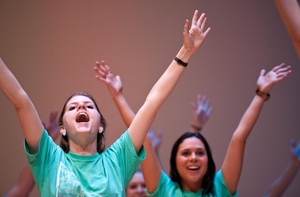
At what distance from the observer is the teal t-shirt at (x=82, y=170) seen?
7.64ft

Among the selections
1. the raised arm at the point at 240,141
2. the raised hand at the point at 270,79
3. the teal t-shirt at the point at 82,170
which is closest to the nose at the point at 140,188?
the raised arm at the point at 240,141

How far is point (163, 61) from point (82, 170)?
1.91 meters

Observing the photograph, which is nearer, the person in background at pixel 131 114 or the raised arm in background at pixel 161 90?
the raised arm in background at pixel 161 90

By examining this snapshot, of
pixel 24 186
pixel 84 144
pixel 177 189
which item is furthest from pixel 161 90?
pixel 24 186

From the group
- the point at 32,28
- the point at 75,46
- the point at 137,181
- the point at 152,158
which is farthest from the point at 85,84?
the point at 152,158

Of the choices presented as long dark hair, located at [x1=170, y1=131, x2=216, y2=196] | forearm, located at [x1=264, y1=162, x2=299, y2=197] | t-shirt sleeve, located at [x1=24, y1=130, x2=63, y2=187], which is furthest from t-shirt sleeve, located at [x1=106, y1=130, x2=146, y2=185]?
forearm, located at [x1=264, y1=162, x2=299, y2=197]

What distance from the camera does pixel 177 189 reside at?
9.95 feet

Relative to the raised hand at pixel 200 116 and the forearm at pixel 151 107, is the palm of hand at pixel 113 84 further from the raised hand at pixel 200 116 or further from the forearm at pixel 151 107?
the raised hand at pixel 200 116

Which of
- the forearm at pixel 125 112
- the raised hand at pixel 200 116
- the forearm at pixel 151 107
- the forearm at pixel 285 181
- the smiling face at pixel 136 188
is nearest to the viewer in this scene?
the forearm at pixel 151 107

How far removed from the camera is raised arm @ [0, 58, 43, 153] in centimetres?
225

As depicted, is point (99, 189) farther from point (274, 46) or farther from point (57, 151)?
point (274, 46)

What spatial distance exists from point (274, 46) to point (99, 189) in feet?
8.00

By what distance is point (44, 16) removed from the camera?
13.3ft

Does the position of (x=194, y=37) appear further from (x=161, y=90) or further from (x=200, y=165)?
(x=200, y=165)
